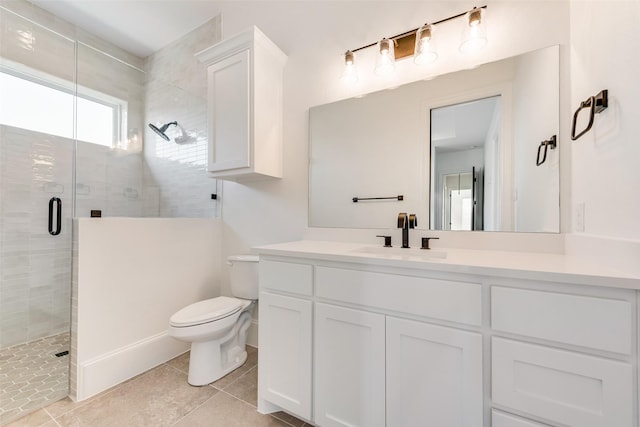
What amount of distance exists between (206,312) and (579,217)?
203 centimetres

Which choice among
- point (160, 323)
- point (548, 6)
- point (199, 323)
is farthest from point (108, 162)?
point (548, 6)

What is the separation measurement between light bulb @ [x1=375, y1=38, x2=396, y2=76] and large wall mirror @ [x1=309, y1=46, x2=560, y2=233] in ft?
0.41

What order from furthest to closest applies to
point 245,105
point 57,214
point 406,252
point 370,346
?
1. point 57,214
2. point 245,105
3. point 406,252
4. point 370,346

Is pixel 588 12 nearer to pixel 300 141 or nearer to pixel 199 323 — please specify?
pixel 300 141

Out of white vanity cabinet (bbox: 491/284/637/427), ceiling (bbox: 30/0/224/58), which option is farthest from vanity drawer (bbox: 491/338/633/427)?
ceiling (bbox: 30/0/224/58)

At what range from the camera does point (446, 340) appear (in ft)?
2.96

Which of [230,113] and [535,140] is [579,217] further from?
[230,113]

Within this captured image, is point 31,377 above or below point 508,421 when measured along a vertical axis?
below

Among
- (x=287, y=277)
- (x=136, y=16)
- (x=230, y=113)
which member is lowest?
(x=287, y=277)

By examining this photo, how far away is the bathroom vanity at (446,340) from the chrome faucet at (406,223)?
133mm

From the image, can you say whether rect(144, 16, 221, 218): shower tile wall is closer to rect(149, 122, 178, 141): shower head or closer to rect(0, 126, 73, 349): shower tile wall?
rect(149, 122, 178, 141): shower head

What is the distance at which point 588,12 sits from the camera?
1029mm

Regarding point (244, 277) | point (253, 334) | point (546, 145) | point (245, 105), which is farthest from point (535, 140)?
point (253, 334)

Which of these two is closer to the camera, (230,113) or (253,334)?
(230,113)
